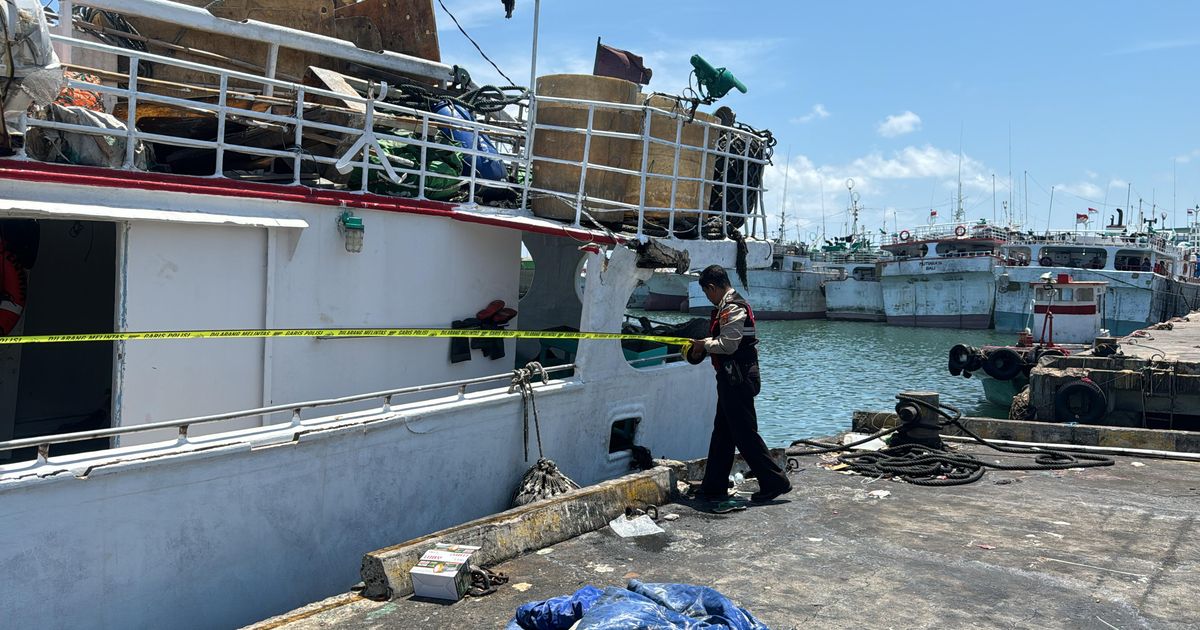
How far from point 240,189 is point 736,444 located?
402 cm

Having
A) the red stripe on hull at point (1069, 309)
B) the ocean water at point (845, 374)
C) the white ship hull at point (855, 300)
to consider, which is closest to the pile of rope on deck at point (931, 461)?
the ocean water at point (845, 374)

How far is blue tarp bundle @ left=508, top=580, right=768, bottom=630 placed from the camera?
13.5ft

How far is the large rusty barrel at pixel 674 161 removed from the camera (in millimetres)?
8883

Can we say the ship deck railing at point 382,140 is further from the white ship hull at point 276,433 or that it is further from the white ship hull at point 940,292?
the white ship hull at point 940,292

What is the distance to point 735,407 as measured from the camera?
22.8 ft

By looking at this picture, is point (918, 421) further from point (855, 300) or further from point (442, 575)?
point (855, 300)

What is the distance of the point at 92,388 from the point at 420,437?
3.63 meters

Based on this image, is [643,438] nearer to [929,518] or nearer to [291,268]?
[929,518]

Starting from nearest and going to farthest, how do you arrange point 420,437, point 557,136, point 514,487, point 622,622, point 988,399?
point 622,622
point 420,437
point 514,487
point 557,136
point 988,399

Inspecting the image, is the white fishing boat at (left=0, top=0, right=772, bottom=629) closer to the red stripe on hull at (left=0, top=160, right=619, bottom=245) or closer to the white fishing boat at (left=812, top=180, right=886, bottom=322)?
the red stripe on hull at (left=0, top=160, right=619, bottom=245)

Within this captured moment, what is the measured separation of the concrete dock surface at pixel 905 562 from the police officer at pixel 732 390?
281 mm

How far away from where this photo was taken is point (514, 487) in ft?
24.7

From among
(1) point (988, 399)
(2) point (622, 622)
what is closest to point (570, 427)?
(2) point (622, 622)

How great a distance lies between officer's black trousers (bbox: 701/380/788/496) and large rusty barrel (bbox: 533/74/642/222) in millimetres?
2406
